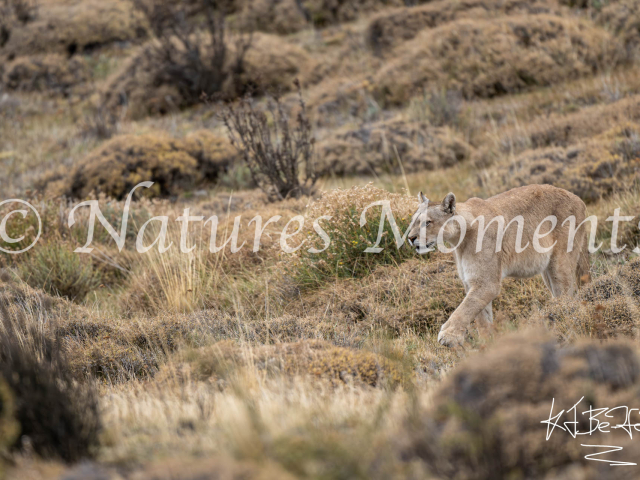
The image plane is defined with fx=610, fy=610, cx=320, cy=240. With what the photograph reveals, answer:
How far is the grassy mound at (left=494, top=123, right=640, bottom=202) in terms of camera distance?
9508 millimetres

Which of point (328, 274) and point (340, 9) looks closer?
point (328, 274)

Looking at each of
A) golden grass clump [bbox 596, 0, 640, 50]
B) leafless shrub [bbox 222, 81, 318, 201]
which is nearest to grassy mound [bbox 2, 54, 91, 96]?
leafless shrub [bbox 222, 81, 318, 201]

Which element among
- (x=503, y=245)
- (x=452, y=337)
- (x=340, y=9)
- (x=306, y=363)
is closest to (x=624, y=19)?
(x=340, y=9)

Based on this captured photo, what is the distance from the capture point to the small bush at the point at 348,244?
7.50m

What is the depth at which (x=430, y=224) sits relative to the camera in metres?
5.50

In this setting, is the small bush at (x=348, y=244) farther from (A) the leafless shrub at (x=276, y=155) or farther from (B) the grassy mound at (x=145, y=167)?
(B) the grassy mound at (x=145, y=167)

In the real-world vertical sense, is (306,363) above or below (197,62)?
below

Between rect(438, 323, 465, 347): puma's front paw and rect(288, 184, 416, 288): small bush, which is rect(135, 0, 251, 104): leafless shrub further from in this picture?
rect(438, 323, 465, 347): puma's front paw

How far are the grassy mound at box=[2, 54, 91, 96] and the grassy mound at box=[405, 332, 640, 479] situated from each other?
23862 mm

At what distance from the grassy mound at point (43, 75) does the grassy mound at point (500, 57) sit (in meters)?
13.4

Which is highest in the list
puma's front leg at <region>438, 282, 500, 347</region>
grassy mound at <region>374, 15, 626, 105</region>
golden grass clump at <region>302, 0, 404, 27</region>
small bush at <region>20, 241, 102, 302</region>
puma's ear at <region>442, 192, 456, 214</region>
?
golden grass clump at <region>302, 0, 404, 27</region>

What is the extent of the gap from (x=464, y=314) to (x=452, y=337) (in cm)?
25

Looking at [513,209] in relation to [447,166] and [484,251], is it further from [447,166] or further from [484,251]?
[447,166]

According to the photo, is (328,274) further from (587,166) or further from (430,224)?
(587,166)
